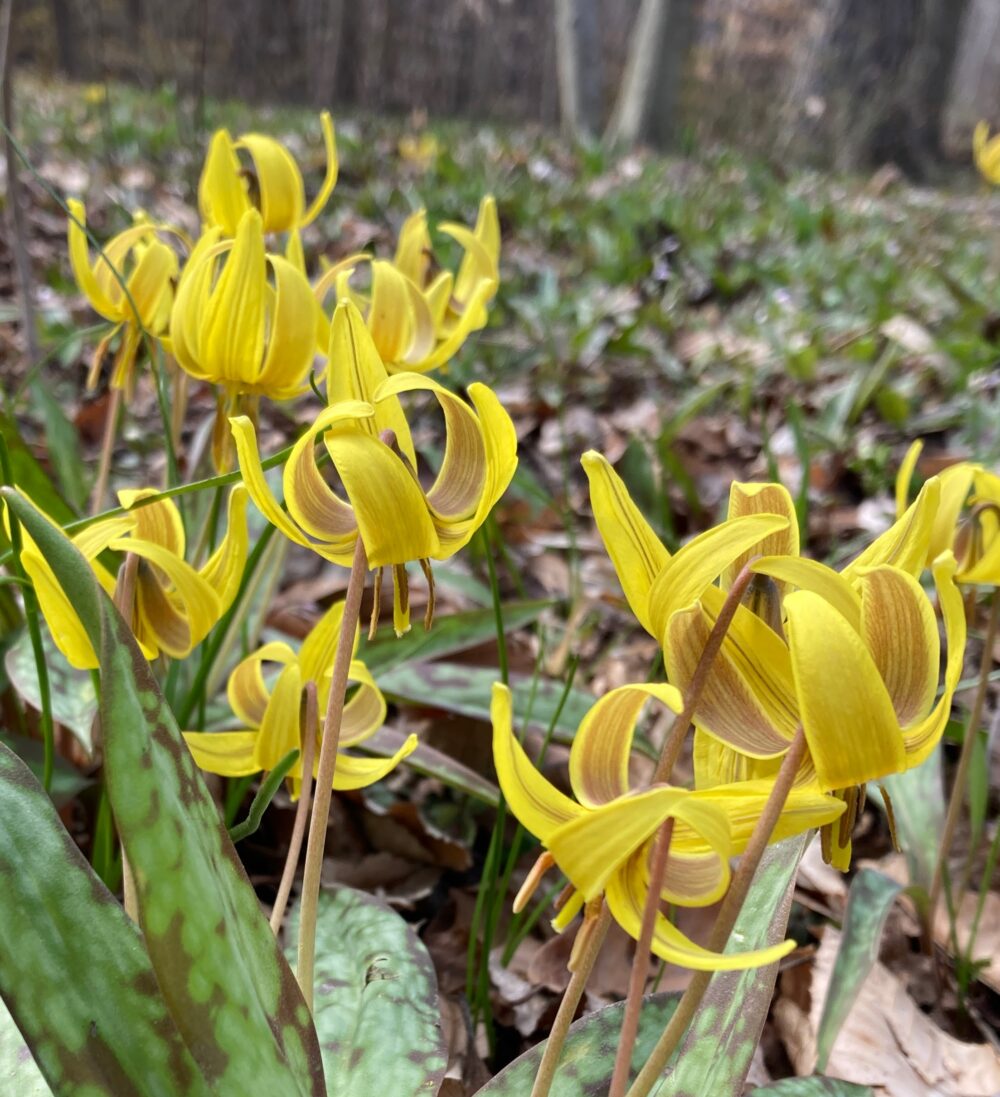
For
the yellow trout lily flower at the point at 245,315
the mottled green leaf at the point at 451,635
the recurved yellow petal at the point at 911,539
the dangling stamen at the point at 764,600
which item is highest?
the yellow trout lily flower at the point at 245,315

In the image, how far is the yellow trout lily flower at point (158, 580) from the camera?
0.79 meters

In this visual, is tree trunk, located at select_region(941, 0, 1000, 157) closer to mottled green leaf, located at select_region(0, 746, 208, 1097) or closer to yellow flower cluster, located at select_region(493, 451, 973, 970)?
yellow flower cluster, located at select_region(493, 451, 973, 970)

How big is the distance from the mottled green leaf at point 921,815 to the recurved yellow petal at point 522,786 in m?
0.96

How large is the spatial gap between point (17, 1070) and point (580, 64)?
11.8 meters

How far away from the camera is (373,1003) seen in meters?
0.94

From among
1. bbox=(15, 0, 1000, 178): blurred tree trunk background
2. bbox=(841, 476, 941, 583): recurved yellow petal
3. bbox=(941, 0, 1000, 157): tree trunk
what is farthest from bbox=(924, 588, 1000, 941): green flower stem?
bbox=(941, 0, 1000, 157): tree trunk

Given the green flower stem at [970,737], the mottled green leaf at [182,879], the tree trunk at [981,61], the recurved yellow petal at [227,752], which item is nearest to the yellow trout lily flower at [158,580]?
the recurved yellow petal at [227,752]

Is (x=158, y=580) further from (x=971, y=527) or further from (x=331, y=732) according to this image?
(x=971, y=527)

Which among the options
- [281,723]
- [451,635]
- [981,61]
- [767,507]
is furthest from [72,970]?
Result: [981,61]

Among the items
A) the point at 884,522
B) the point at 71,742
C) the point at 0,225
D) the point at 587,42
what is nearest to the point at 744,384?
the point at 884,522

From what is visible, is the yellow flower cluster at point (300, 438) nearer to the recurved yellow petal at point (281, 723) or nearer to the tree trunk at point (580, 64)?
the recurved yellow petal at point (281, 723)

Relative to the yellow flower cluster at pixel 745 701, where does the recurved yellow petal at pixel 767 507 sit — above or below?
above

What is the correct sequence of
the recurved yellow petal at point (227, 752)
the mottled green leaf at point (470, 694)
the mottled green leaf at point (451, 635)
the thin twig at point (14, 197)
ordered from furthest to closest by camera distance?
the thin twig at point (14, 197) → the mottled green leaf at point (451, 635) → the mottled green leaf at point (470, 694) → the recurved yellow petal at point (227, 752)

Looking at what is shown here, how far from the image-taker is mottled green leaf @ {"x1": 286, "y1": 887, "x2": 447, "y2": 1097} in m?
0.86
